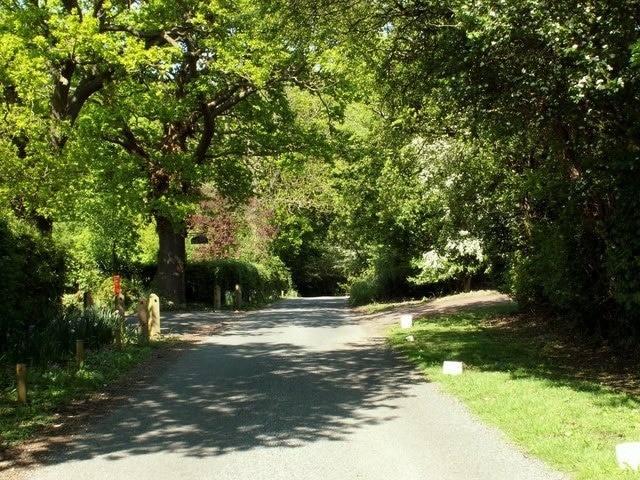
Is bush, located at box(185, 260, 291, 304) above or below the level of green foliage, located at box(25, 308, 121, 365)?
above

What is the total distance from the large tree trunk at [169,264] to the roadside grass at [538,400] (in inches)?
517

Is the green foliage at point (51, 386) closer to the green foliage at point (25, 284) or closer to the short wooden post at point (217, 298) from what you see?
the green foliage at point (25, 284)

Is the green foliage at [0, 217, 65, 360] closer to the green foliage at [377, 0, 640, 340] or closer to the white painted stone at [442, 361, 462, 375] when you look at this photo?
the white painted stone at [442, 361, 462, 375]

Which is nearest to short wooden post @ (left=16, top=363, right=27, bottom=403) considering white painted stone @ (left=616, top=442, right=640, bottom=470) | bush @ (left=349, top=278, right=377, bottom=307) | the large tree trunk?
white painted stone @ (left=616, top=442, right=640, bottom=470)

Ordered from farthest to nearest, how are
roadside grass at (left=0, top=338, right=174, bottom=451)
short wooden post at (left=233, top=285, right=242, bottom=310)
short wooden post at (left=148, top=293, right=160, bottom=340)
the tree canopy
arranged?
short wooden post at (left=233, top=285, right=242, bottom=310)
short wooden post at (left=148, top=293, right=160, bottom=340)
the tree canopy
roadside grass at (left=0, top=338, right=174, bottom=451)

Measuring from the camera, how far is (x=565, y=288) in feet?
40.4

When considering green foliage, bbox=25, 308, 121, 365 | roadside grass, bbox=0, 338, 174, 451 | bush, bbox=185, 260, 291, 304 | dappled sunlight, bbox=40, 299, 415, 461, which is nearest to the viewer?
dappled sunlight, bbox=40, 299, 415, 461

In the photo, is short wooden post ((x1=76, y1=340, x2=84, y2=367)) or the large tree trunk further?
the large tree trunk

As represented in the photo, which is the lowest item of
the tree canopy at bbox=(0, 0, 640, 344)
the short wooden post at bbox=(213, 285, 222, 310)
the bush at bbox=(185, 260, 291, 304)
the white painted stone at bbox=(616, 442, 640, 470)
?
the white painted stone at bbox=(616, 442, 640, 470)

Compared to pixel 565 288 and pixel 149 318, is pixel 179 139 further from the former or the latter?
pixel 565 288

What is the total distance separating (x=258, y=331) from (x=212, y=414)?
1043 centimetres

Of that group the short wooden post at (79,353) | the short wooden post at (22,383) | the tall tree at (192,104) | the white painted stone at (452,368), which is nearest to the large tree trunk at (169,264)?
the tall tree at (192,104)

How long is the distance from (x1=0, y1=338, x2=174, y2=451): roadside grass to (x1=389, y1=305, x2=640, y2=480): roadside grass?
511 centimetres

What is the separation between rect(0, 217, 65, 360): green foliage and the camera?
1046 cm
